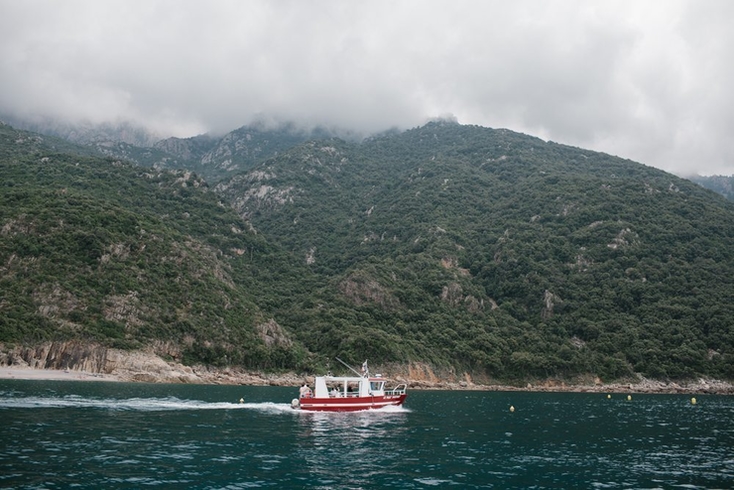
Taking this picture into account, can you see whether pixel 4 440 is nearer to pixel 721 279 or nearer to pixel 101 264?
pixel 101 264

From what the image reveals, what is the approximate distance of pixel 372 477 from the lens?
2853 cm

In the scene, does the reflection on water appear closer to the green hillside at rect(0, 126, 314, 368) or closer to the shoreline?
the shoreline

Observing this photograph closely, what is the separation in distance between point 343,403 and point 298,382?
239 ft

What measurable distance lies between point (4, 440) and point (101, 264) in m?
109

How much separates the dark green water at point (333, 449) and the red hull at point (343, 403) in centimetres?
220

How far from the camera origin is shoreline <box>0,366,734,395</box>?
106250 millimetres

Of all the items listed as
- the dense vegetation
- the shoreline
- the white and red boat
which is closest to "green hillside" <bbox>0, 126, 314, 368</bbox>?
the dense vegetation

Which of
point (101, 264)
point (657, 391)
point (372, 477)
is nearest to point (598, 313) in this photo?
point (657, 391)

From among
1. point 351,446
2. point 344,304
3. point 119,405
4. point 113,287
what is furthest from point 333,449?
point 344,304

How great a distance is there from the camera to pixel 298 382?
13600 cm

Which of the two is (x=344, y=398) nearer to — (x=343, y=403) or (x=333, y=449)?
(x=343, y=403)

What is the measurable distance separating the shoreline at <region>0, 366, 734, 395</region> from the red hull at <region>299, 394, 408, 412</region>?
63.2 meters

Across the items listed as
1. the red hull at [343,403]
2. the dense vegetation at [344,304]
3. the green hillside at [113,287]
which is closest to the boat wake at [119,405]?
the red hull at [343,403]

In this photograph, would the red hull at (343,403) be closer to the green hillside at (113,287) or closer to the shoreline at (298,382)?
the shoreline at (298,382)
